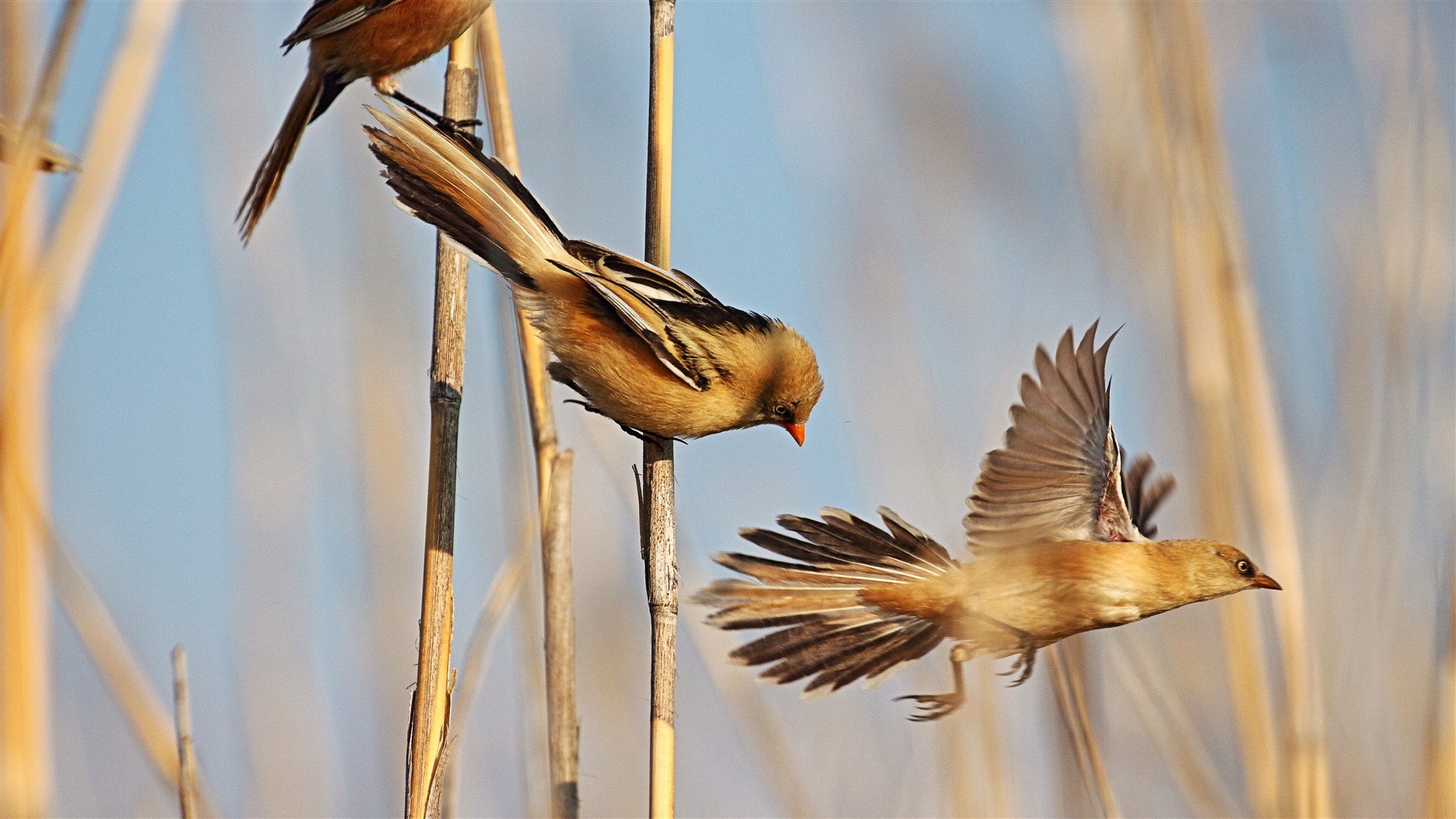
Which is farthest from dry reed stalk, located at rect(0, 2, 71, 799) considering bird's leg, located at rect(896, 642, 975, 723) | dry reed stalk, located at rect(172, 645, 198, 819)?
bird's leg, located at rect(896, 642, 975, 723)

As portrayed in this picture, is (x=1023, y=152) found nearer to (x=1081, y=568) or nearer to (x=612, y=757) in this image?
(x=1081, y=568)

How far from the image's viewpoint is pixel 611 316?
184cm

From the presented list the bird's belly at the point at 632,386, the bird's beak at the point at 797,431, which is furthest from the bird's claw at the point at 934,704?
the bird's belly at the point at 632,386

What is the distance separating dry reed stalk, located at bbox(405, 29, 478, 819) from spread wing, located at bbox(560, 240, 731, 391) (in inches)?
7.1

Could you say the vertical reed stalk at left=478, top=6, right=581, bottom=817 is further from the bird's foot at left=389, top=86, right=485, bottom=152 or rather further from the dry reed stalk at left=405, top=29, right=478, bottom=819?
the dry reed stalk at left=405, top=29, right=478, bottom=819

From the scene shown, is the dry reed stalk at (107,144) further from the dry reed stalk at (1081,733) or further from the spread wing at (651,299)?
the dry reed stalk at (1081,733)

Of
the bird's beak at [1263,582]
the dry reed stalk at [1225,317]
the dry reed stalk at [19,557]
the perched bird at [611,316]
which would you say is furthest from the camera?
the bird's beak at [1263,582]

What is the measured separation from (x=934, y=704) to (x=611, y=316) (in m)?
1.04

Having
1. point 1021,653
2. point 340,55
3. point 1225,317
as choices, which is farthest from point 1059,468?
→ point 340,55

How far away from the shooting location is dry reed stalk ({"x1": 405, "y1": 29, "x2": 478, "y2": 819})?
5.19 feet

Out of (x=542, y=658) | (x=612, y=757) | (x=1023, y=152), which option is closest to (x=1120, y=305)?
(x=1023, y=152)

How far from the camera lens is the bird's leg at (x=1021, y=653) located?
7.46 feet

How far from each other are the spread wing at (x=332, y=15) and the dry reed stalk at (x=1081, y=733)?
5.52ft

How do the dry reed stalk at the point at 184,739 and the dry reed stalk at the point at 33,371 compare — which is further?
the dry reed stalk at the point at 184,739
